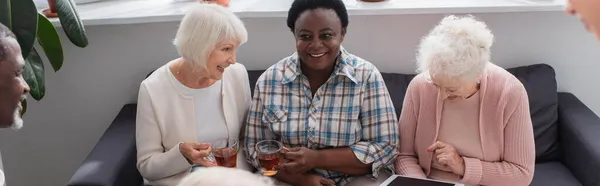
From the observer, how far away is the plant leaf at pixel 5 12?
1.86 meters

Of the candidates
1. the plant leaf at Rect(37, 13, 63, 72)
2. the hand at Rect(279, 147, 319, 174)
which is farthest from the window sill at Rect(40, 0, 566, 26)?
the hand at Rect(279, 147, 319, 174)

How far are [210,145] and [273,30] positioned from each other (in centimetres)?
72

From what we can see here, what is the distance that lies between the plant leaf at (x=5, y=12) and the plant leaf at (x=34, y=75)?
298 millimetres

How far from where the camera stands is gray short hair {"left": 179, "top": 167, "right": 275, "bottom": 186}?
1.15 metres

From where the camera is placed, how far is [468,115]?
2.00 metres

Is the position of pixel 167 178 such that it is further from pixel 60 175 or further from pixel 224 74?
pixel 60 175

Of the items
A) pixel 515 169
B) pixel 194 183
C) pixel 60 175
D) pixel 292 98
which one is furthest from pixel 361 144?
pixel 60 175

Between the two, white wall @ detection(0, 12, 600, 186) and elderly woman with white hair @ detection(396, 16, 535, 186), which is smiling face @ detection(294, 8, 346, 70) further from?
white wall @ detection(0, 12, 600, 186)

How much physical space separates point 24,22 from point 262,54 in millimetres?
974

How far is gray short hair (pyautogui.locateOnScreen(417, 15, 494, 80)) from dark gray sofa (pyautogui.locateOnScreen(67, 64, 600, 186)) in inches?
20.9

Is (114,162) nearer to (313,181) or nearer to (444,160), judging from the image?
(313,181)

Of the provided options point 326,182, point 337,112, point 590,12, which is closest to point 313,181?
point 326,182

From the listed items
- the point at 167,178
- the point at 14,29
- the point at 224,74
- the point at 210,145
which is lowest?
the point at 167,178

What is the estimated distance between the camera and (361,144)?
2098 mm
